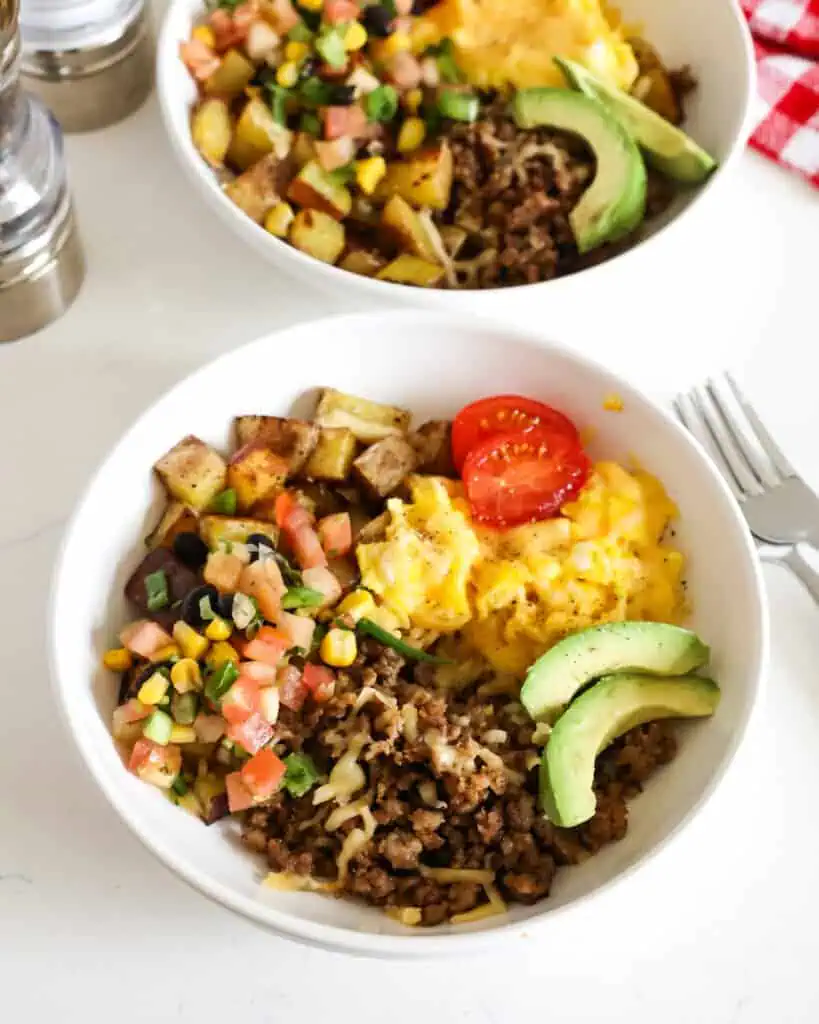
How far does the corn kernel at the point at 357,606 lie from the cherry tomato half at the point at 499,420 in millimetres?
271

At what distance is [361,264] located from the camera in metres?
1.92

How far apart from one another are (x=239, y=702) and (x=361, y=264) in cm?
79

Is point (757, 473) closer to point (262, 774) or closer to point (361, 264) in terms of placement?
point (361, 264)

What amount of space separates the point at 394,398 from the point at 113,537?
469 millimetres

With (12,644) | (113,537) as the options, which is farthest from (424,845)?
(12,644)

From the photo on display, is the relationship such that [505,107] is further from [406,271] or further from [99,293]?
[99,293]

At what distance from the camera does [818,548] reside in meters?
1.74

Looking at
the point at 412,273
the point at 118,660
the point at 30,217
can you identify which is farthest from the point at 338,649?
the point at 30,217

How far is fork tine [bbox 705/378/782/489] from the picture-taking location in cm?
182

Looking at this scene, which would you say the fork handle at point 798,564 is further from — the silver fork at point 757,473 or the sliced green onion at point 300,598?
the sliced green onion at point 300,598

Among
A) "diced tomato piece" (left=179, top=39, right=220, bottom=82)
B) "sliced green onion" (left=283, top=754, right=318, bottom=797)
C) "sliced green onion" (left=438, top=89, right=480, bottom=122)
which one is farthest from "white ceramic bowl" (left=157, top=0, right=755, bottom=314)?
"sliced green onion" (left=283, top=754, right=318, bottom=797)

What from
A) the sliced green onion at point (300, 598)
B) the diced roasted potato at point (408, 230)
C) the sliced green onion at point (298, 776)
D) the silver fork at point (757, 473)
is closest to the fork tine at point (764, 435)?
the silver fork at point (757, 473)

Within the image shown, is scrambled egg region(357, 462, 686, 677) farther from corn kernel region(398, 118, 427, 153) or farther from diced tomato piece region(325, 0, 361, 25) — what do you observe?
diced tomato piece region(325, 0, 361, 25)

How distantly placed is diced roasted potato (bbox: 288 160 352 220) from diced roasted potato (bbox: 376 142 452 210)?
7 centimetres
